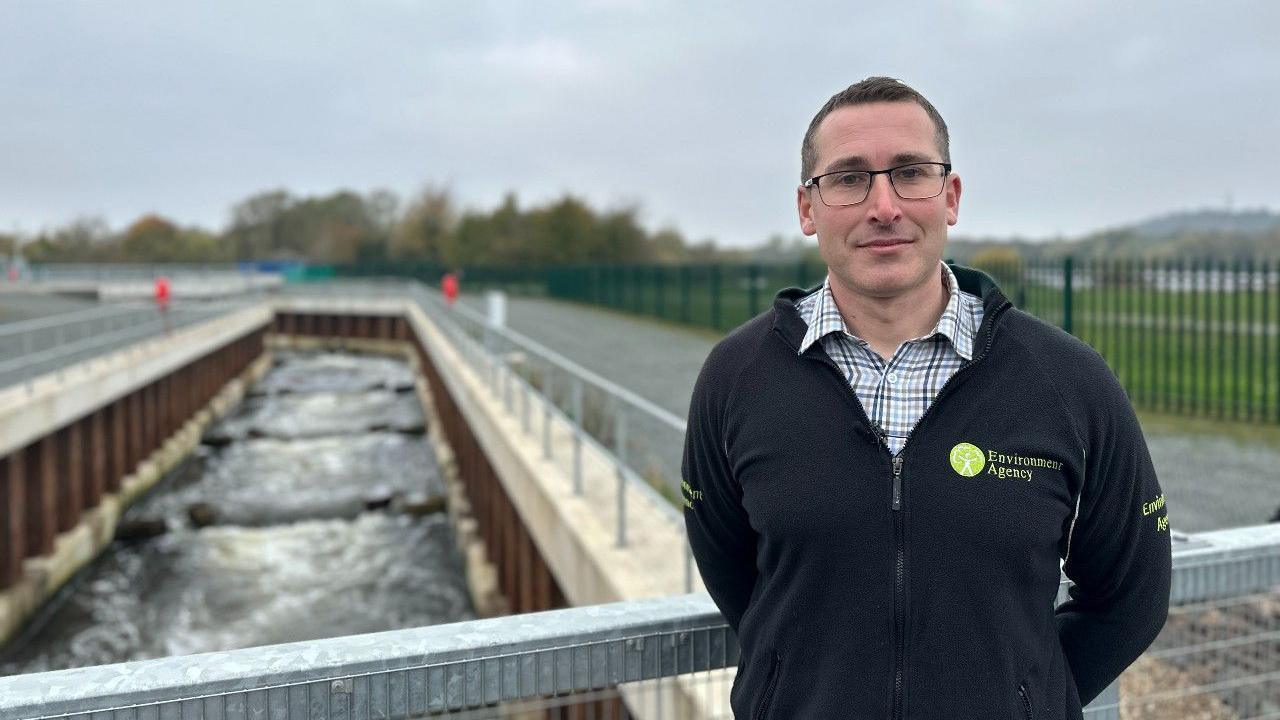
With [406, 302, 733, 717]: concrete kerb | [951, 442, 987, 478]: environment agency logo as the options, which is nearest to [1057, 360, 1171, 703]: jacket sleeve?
[951, 442, 987, 478]: environment agency logo

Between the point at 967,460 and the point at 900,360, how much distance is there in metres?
0.24

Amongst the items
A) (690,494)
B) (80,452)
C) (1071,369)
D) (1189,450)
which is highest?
(1071,369)

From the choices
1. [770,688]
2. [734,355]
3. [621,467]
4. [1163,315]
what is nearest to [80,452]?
[621,467]

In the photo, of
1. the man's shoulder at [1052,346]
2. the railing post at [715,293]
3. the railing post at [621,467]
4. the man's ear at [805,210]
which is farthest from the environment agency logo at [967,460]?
the railing post at [715,293]

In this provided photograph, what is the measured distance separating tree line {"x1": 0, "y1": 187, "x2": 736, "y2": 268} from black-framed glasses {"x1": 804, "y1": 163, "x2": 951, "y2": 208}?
66181 mm

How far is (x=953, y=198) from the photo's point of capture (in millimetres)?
2121

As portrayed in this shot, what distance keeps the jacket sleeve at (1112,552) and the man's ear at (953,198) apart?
0.40m

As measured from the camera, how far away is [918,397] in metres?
1.94

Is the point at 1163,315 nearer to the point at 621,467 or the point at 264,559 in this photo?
the point at 621,467

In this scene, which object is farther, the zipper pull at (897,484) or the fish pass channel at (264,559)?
the fish pass channel at (264,559)

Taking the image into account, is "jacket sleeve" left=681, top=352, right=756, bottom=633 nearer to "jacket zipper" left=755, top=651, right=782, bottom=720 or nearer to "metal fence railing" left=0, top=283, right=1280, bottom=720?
"metal fence railing" left=0, top=283, right=1280, bottom=720

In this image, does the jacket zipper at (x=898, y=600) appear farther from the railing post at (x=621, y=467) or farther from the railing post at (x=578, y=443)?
the railing post at (x=578, y=443)

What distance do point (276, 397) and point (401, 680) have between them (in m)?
40.4

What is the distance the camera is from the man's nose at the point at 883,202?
6.42 ft
